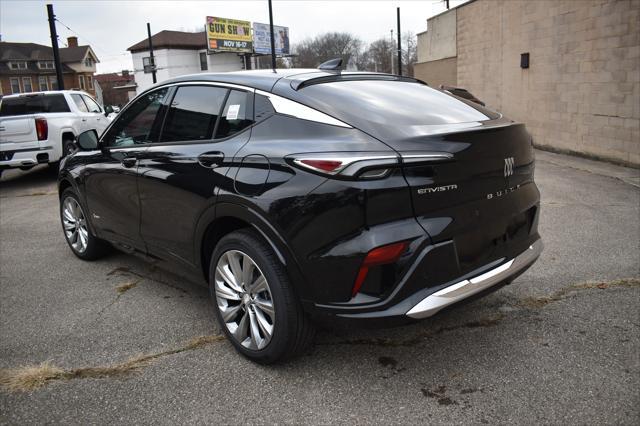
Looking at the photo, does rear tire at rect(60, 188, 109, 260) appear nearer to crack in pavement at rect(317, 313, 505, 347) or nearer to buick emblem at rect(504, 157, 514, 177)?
crack in pavement at rect(317, 313, 505, 347)

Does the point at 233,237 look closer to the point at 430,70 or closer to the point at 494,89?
the point at 494,89

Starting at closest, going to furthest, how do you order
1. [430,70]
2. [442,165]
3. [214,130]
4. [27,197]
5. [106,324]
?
[442,165], [214,130], [106,324], [27,197], [430,70]

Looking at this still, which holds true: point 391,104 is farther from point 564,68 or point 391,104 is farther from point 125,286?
point 564,68

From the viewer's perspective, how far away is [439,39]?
71.5 feet

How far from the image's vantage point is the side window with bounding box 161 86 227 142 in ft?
11.3

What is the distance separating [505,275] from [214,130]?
77.1 inches

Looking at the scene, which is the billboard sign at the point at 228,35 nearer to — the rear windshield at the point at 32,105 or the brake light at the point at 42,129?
the rear windshield at the point at 32,105

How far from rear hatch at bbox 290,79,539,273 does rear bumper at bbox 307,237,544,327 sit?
0.08 metres

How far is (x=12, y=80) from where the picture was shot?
6675 cm

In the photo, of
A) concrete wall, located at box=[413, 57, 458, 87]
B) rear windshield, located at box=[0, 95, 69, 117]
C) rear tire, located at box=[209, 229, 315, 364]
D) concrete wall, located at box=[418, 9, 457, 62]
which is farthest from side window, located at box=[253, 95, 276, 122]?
concrete wall, located at box=[418, 9, 457, 62]

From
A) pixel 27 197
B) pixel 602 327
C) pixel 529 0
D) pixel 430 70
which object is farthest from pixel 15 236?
pixel 430 70

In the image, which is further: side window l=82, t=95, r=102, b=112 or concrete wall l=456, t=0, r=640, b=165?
side window l=82, t=95, r=102, b=112

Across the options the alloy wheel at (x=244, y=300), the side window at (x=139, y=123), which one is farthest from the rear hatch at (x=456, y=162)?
the side window at (x=139, y=123)

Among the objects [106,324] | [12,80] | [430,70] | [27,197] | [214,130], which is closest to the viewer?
[214,130]
